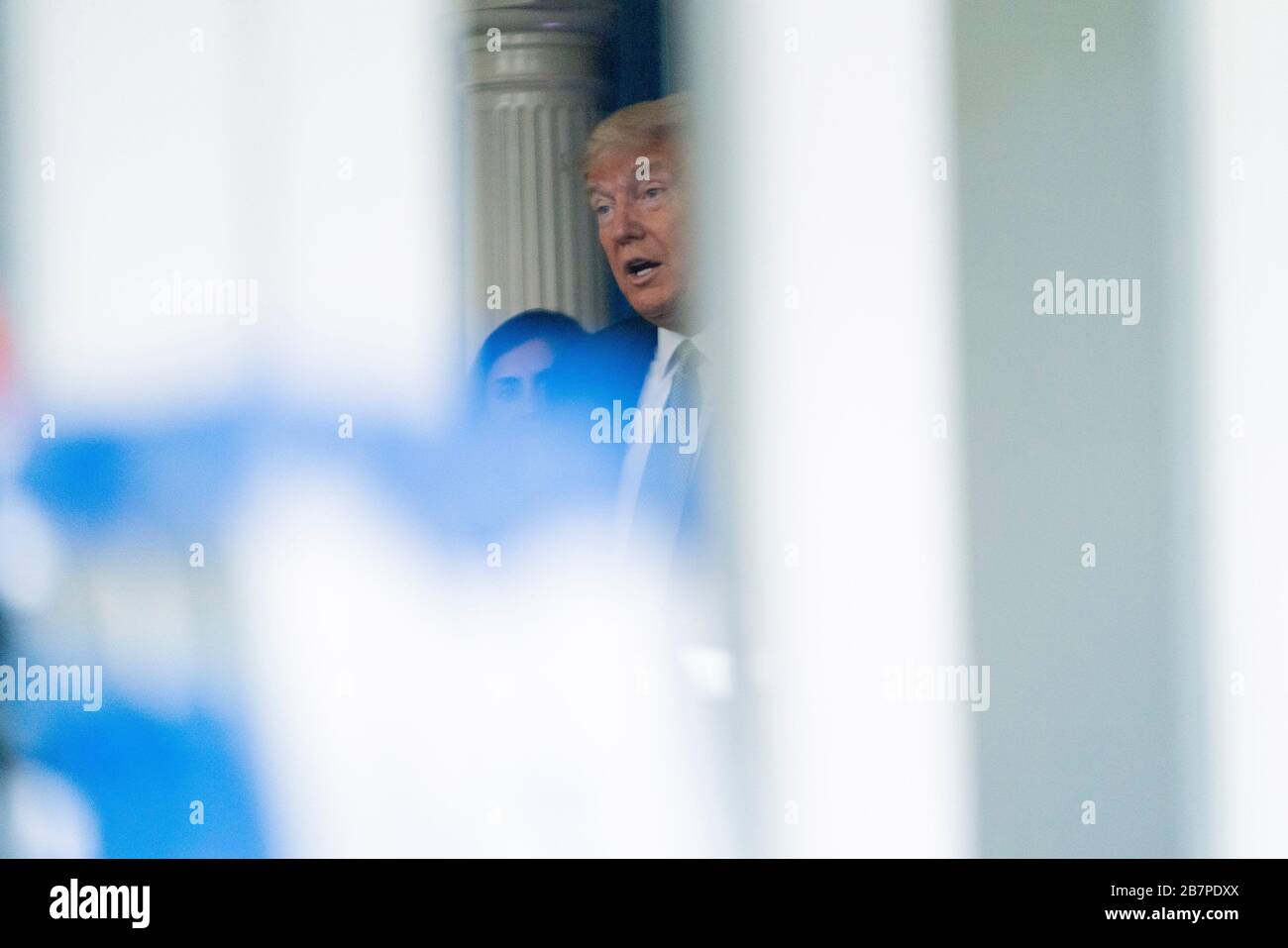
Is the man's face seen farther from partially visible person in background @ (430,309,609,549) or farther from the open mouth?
partially visible person in background @ (430,309,609,549)

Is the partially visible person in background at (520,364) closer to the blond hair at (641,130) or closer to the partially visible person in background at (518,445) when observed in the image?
the partially visible person in background at (518,445)

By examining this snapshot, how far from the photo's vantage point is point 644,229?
2.25 m

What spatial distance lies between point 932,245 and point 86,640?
2.04m

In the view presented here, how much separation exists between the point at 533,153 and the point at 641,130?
0.24 m

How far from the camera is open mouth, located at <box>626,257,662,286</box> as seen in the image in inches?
88.3

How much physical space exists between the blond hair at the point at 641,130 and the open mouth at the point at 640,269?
0.71ft

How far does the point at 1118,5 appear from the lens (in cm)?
226

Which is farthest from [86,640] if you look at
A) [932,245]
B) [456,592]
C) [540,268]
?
[932,245]

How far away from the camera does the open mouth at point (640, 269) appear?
7.36 feet

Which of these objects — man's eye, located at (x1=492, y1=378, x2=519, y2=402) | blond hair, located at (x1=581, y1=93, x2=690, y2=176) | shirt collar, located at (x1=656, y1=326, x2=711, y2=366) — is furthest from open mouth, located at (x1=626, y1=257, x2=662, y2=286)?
man's eye, located at (x1=492, y1=378, x2=519, y2=402)

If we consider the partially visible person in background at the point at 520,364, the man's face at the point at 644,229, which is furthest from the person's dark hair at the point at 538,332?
the man's face at the point at 644,229

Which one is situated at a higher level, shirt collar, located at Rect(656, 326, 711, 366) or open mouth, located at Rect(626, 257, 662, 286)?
open mouth, located at Rect(626, 257, 662, 286)

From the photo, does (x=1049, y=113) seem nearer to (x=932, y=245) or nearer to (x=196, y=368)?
(x=932, y=245)

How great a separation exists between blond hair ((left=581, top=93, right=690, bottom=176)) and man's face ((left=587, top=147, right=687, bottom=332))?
0.06ft
